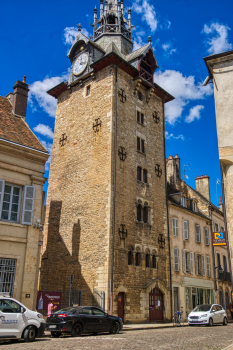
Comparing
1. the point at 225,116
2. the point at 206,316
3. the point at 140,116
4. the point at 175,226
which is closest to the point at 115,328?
the point at 206,316

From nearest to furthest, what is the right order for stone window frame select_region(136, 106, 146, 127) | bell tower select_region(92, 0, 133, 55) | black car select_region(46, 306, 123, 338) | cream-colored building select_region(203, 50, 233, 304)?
cream-colored building select_region(203, 50, 233, 304) → black car select_region(46, 306, 123, 338) → stone window frame select_region(136, 106, 146, 127) → bell tower select_region(92, 0, 133, 55)

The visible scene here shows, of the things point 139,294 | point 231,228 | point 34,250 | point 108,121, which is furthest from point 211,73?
point 139,294

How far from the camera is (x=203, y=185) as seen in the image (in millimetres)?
34156

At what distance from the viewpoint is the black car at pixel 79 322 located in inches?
482

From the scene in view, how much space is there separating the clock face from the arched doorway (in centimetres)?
1708

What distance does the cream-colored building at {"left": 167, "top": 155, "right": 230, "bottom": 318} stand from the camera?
25.6 meters

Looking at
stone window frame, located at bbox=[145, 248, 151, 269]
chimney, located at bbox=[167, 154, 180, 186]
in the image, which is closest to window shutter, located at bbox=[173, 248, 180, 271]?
stone window frame, located at bbox=[145, 248, 151, 269]

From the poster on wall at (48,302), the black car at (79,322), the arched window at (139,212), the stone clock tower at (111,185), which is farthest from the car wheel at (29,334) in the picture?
the arched window at (139,212)

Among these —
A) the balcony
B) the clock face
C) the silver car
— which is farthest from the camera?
the balcony

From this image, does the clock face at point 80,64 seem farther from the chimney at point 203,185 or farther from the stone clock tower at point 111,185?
the chimney at point 203,185

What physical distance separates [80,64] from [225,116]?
19.7m

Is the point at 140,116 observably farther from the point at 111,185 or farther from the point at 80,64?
the point at 111,185

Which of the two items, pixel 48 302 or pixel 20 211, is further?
pixel 48 302

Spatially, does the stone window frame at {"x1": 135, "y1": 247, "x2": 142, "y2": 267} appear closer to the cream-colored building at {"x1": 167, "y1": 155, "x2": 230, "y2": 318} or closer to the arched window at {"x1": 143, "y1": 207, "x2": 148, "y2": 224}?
the arched window at {"x1": 143, "y1": 207, "x2": 148, "y2": 224}
